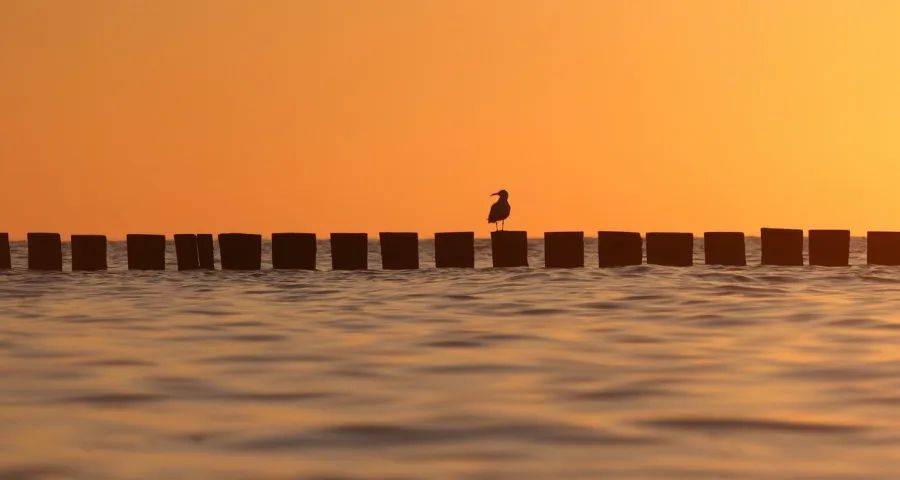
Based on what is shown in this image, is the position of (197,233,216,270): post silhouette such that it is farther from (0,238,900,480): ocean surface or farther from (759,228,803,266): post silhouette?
(759,228,803,266): post silhouette

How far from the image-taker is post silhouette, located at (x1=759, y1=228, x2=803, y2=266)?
23.1 m

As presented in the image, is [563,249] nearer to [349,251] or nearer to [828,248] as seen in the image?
[349,251]

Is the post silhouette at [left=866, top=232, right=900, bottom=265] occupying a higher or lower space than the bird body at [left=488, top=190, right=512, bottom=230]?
lower

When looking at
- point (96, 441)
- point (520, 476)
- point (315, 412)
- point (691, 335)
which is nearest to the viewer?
point (520, 476)

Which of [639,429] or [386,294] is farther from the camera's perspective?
[386,294]

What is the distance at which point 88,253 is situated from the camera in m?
23.3

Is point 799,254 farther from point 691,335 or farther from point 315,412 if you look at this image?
point 315,412

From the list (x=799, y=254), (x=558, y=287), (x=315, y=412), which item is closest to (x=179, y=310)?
(x=558, y=287)

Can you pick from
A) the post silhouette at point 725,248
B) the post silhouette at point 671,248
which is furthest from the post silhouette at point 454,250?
the post silhouette at point 725,248

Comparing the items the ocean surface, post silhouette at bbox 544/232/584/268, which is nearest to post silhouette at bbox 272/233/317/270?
post silhouette at bbox 544/232/584/268

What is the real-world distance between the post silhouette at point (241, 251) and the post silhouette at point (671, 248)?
6872 millimetres

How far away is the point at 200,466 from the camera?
497 cm

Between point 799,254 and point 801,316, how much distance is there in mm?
12199

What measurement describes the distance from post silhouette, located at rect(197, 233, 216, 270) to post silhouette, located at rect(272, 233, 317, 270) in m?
1.34
